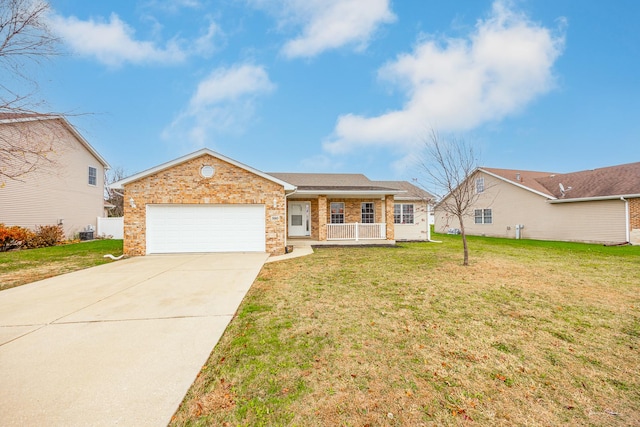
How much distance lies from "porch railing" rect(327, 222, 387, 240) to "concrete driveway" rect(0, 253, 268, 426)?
8213 mm

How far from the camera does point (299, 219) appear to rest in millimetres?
16219

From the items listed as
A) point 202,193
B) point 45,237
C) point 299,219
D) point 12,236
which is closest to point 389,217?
point 299,219

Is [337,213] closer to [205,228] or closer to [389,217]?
[389,217]

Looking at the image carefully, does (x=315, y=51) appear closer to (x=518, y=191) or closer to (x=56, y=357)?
(x=518, y=191)

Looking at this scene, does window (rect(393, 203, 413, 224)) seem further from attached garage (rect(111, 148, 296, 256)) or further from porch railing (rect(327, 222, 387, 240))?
attached garage (rect(111, 148, 296, 256))

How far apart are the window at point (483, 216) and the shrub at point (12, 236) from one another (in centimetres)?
2956

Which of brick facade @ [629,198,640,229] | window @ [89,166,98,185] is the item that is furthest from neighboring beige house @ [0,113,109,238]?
brick facade @ [629,198,640,229]

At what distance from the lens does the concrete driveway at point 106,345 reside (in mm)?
2234

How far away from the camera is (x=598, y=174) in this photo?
17.6 metres

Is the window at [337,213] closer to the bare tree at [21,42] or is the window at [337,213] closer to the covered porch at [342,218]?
the covered porch at [342,218]

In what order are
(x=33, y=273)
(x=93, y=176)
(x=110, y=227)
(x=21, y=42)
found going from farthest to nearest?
(x=110, y=227)
(x=93, y=176)
(x=33, y=273)
(x=21, y=42)

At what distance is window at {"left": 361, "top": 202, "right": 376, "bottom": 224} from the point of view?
15.9m

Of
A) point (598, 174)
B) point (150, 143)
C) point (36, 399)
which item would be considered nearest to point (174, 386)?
point (36, 399)

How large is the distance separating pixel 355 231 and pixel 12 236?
1720 cm
